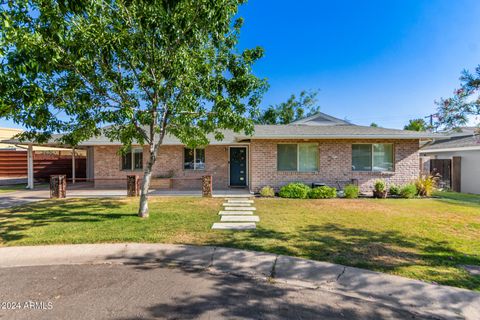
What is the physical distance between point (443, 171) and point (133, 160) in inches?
713

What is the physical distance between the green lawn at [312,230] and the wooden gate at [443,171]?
6.18 meters

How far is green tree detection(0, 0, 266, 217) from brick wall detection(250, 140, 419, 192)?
4357mm

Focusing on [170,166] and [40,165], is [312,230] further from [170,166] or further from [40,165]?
[40,165]

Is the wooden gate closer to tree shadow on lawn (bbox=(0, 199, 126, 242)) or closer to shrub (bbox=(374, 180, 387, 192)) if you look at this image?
shrub (bbox=(374, 180, 387, 192))

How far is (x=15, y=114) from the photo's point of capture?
5.50 metres

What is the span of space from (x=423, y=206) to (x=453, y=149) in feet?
26.5

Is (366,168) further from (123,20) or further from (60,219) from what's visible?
(60,219)

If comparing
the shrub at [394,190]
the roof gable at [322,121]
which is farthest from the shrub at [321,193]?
the roof gable at [322,121]

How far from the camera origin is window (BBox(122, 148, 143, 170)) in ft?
45.4

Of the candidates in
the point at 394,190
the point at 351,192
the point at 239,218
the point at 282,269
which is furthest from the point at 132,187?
the point at 394,190

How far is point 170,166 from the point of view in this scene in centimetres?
1366

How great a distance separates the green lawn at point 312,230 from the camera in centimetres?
434

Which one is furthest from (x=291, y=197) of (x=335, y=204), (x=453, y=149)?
(x=453, y=149)

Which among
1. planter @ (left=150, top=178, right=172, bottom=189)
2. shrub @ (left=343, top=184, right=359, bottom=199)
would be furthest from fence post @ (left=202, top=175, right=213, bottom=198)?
shrub @ (left=343, top=184, right=359, bottom=199)
